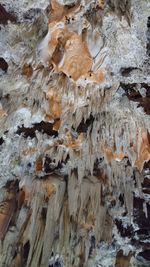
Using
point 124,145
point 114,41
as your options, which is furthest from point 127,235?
point 114,41

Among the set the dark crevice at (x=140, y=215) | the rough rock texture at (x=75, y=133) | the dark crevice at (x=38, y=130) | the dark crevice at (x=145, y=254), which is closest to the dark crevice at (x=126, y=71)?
the rough rock texture at (x=75, y=133)

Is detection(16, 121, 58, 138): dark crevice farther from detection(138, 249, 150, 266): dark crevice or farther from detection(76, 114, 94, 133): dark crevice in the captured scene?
detection(138, 249, 150, 266): dark crevice

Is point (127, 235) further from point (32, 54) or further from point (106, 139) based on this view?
point (32, 54)

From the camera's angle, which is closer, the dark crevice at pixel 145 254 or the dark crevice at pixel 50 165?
the dark crevice at pixel 50 165

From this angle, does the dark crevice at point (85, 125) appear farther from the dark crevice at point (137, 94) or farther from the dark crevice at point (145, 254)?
the dark crevice at point (145, 254)

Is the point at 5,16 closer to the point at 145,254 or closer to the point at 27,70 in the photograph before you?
the point at 27,70

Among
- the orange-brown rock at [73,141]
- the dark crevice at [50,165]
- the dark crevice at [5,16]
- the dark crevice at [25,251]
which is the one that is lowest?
the dark crevice at [25,251]

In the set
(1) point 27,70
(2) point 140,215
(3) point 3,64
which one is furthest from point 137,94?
(2) point 140,215
